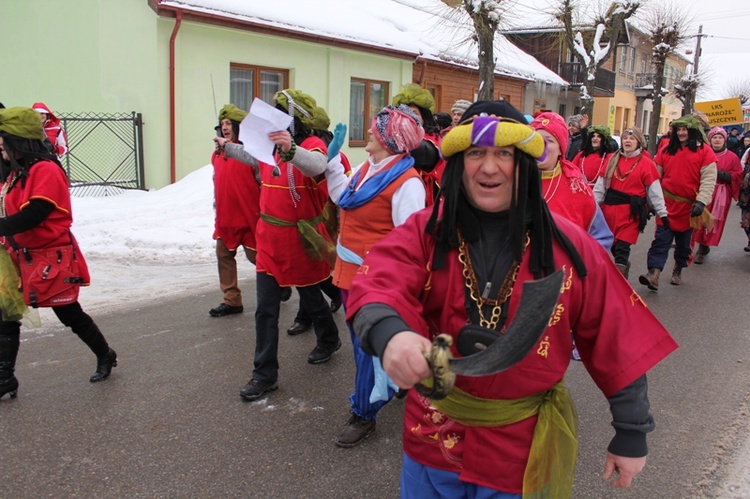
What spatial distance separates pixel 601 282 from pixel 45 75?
15.7m

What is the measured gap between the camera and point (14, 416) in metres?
3.99

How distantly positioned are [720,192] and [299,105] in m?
7.27

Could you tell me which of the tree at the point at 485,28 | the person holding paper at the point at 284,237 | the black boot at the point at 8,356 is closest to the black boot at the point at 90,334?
the black boot at the point at 8,356

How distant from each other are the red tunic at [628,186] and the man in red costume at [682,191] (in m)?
0.93

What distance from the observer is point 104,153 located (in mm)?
13664

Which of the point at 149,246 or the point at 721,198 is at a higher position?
the point at 721,198

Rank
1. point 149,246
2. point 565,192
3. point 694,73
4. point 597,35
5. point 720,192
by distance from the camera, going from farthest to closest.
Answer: point 694,73 < point 597,35 < point 720,192 < point 149,246 < point 565,192

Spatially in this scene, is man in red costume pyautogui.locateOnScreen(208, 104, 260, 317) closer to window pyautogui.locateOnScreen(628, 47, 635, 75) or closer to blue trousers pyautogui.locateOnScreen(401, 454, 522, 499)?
blue trousers pyautogui.locateOnScreen(401, 454, 522, 499)

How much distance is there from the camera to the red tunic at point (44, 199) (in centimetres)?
402

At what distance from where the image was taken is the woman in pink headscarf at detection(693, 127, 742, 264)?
29.2 feet

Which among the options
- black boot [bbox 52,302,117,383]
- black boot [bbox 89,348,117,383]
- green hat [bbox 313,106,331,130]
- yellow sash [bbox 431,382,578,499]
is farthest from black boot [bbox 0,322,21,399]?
yellow sash [bbox 431,382,578,499]

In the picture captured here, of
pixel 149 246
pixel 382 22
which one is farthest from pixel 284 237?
pixel 382 22

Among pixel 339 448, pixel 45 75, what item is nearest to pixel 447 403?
pixel 339 448

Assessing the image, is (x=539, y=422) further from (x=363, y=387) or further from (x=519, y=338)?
(x=363, y=387)
